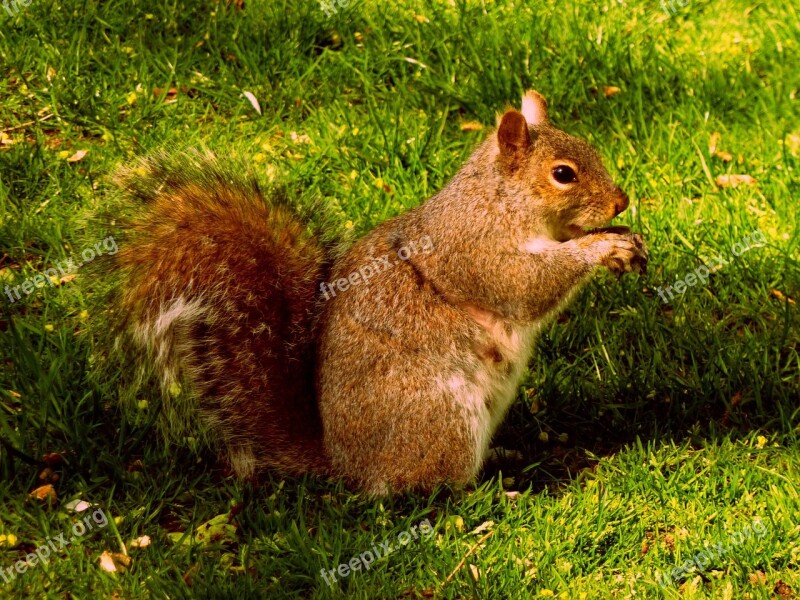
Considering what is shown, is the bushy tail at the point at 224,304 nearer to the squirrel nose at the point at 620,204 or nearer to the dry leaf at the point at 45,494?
the dry leaf at the point at 45,494

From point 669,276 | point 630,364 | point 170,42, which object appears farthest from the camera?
point 170,42

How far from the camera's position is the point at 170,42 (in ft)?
11.6

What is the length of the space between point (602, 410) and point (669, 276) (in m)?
0.56

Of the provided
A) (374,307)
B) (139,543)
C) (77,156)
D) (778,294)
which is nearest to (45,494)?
(139,543)

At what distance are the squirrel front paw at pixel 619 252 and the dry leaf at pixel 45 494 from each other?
4.24ft

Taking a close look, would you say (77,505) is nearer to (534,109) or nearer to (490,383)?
(490,383)

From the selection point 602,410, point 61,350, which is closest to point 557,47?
point 602,410

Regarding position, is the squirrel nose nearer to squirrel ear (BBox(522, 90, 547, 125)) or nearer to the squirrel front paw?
the squirrel front paw

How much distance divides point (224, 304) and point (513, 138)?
743 mm

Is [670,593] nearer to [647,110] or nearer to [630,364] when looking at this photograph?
[630,364]

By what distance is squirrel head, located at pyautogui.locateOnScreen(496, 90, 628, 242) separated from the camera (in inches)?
95.1

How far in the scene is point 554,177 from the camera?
95.2 inches

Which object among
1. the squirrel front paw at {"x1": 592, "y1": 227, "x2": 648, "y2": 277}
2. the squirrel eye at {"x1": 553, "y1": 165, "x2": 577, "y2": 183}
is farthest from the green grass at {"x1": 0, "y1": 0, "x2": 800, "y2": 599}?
the squirrel eye at {"x1": 553, "y1": 165, "x2": 577, "y2": 183}

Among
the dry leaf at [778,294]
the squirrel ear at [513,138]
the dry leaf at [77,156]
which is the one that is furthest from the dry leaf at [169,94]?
the dry leaf at [778,294]
